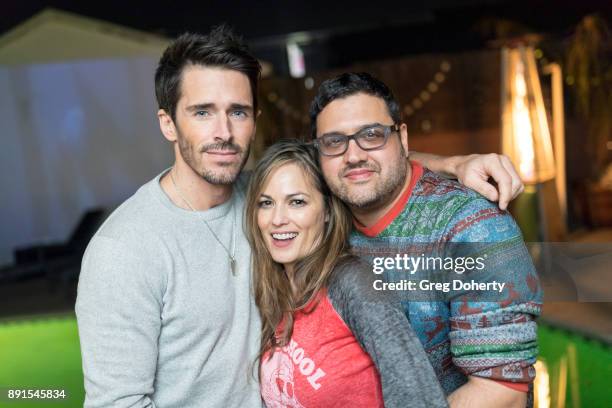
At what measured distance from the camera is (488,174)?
5.02 feet

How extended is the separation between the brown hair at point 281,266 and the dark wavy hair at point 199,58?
0.20 metres

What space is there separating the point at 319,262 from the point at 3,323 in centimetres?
432

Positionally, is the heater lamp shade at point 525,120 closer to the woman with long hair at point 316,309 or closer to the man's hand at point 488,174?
the man's hand at point 488,174

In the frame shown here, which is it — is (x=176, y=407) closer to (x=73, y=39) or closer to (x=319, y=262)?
(x=319, y=262)

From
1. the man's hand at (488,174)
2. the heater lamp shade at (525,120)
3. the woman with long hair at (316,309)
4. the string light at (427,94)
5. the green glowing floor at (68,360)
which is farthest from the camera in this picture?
the string light at (427,94)

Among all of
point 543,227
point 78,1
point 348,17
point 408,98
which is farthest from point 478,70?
point 78,1

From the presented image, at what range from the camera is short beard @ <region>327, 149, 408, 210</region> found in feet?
4.93

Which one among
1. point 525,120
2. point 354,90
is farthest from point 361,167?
point 525,120

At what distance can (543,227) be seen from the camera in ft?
14.0

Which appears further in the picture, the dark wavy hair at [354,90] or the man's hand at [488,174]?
the dark wavy hair at [354,90]

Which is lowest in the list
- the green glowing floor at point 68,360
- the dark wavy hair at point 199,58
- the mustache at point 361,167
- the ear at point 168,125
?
the green glowing floor at point 68,360

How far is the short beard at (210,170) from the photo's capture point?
61.3 inches

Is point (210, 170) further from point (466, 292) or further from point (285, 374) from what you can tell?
point (466, 292)

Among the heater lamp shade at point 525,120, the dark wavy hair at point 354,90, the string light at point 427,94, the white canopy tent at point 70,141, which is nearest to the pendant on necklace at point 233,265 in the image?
the dark wavy hair at point 354,90
